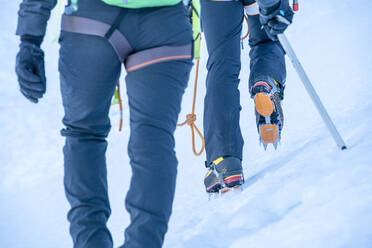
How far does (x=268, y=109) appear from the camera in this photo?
1650 mm

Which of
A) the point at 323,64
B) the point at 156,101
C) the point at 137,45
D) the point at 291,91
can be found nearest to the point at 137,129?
the point at 156,101

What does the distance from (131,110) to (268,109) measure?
2.74 feet

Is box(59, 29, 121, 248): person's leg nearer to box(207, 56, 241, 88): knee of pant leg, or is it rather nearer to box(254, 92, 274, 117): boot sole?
box(207, 56, 241, 88): knee of pant leg

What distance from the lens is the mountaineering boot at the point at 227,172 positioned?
156cm

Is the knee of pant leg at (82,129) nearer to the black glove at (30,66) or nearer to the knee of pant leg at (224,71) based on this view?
the black glove at (30,66)

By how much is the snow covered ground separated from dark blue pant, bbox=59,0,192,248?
390 millimetres

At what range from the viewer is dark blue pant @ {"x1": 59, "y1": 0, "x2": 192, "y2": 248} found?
94cm

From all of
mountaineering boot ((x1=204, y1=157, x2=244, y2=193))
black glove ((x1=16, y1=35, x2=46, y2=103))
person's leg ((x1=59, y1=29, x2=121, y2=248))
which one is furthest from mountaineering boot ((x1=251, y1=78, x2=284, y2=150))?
black glove ((x1=16, y1=35, x2=46, y2=103))

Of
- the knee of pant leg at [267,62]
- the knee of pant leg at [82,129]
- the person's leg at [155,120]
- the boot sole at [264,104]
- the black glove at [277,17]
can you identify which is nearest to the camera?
the person's leg at [155,120]

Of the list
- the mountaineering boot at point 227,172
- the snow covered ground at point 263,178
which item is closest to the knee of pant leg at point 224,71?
the mountaineering boot at point 227,172

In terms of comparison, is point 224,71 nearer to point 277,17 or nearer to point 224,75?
point 224,75

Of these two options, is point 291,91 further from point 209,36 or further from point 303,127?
point 209,36

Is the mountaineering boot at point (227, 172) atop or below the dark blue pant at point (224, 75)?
below

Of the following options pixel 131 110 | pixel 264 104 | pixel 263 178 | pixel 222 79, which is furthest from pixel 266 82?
pixel 131 110
